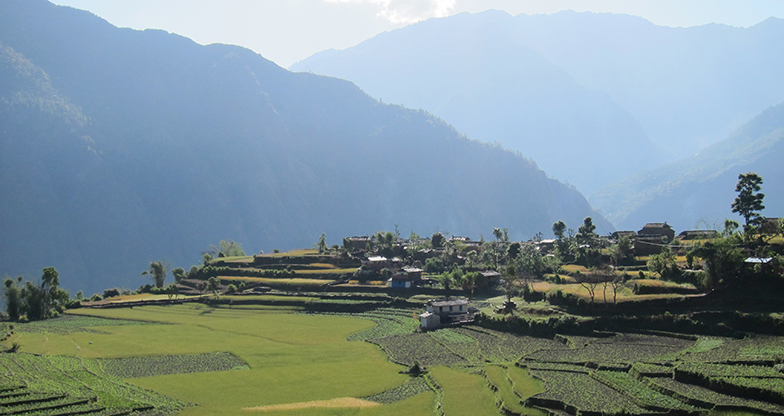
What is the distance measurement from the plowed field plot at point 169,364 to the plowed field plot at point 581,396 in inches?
967

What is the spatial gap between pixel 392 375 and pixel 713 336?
2547cm

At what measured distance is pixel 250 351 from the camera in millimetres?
49562

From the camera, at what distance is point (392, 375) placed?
131 feet

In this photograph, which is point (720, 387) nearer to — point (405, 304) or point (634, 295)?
point (634, 295)

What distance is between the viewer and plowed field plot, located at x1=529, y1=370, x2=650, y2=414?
1112 inches

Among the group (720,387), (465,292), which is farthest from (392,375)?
(465,292)

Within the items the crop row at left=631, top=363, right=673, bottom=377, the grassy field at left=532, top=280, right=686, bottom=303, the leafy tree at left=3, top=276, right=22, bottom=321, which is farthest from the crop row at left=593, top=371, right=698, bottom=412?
the leafy tree at left=3, top=276, right=22, bottom=321

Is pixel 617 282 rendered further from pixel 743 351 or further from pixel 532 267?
pixel 532 267

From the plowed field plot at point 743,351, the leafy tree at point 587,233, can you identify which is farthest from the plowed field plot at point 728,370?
the leafy tree at point 587,233

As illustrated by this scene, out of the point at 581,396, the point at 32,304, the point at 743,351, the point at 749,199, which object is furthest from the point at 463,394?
the point at 32,304

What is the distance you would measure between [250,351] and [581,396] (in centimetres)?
3054

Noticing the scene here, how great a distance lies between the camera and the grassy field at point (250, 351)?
3541 centimetres

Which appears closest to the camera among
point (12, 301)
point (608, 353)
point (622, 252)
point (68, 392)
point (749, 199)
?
point (68, 392)

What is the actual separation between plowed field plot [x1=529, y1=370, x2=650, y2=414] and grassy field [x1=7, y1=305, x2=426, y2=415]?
723 cm
